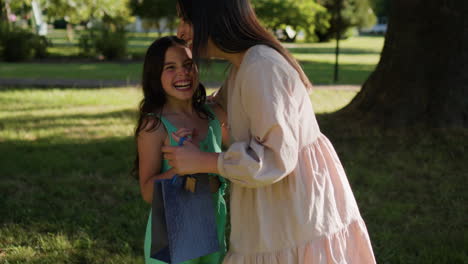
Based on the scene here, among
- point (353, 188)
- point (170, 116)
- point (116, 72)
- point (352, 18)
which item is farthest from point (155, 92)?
point (352, 18)

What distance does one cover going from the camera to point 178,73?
6.88ft

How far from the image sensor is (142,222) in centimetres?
402

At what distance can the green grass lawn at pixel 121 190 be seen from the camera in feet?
11.9

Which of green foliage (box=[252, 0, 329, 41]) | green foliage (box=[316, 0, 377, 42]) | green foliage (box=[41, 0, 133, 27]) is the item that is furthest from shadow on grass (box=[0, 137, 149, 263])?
green foliage (box=[316, 0, 377, 42])

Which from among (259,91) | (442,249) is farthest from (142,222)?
(259,91)

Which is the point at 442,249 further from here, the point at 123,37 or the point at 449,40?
the point at 123,37

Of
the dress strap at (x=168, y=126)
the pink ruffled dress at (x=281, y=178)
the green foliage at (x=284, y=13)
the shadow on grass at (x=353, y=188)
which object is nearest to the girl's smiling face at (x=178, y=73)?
the dress strap at (x=168, y=126)

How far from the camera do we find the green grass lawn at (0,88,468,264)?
3635 millimetres

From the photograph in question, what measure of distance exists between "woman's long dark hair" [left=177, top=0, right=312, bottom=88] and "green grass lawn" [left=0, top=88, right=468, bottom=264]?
212 cm

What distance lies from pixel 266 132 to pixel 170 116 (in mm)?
675

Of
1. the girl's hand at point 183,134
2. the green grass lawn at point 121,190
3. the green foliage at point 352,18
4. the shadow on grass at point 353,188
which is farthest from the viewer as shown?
the green foliage at point 352,18

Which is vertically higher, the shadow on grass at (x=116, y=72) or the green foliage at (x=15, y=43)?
the green foliage at (x=15, y=43)

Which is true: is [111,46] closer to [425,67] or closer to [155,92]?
[425,67]

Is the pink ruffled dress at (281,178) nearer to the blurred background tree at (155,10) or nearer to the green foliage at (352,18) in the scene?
the blurred background tree at (155,10)
